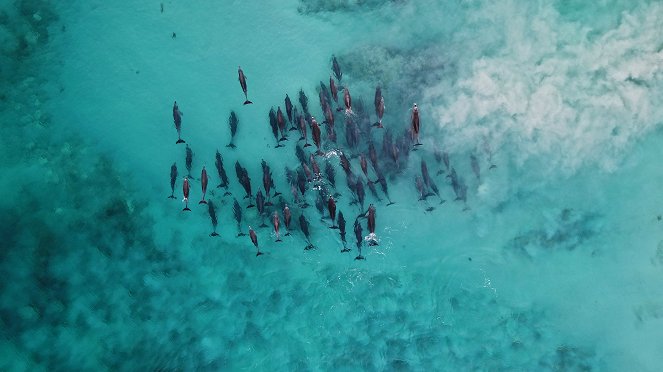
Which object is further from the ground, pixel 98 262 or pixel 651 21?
pixel 651 21

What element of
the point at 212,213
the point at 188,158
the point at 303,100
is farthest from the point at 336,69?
the point at 212,213

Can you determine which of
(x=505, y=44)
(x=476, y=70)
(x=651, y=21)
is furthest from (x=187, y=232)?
(x=651, y=21)

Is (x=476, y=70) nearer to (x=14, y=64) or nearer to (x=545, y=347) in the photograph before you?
(x=545, y=347)

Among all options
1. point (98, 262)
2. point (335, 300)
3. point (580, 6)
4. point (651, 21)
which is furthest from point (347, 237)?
point (651, 21)

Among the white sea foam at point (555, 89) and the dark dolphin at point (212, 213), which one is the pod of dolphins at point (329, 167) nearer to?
the dark dolphin at point (212, 213)

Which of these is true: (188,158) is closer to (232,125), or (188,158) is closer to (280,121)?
(232,125)

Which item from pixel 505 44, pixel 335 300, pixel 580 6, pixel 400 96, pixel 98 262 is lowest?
pixel 335 300
